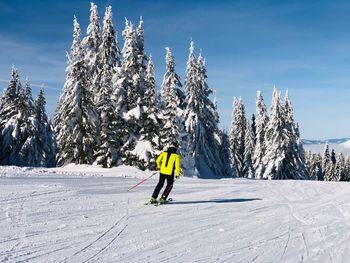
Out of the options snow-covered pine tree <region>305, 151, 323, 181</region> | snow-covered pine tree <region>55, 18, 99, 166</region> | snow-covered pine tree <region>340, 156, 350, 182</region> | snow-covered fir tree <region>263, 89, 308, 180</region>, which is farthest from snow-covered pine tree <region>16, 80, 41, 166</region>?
snow-covered pine tree <region>340, 156, 350, 182</region>

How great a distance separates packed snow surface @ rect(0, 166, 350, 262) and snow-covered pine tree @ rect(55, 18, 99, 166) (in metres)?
18.8

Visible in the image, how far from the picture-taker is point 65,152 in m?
35.7

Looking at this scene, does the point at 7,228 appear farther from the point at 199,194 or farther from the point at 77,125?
the point at 77,125

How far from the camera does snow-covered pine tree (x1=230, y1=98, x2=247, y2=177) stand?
212 feet

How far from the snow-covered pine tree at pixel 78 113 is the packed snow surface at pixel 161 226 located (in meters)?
18.8

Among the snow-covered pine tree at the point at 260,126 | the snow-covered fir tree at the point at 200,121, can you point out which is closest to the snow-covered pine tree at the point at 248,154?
the snow-covered pine tree at the point at 260,126

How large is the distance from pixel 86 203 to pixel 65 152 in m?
24.9

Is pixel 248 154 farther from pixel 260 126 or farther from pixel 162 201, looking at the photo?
pixel 162 201

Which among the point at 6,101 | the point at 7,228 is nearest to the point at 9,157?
the point at 6,101

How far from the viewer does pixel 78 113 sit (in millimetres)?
34250

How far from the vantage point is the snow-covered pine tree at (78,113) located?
3419 centimetres

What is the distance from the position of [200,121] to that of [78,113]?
43.6 ft

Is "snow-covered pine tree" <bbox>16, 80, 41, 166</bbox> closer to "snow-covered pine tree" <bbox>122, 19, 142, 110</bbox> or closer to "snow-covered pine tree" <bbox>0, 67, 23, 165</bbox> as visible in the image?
"snow-covered pine tree" <bbox>0, 67, 23, 165</bbox>

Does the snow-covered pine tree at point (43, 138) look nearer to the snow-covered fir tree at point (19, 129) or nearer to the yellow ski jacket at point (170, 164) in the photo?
the snow-covered fir tree at point (19, 129)
